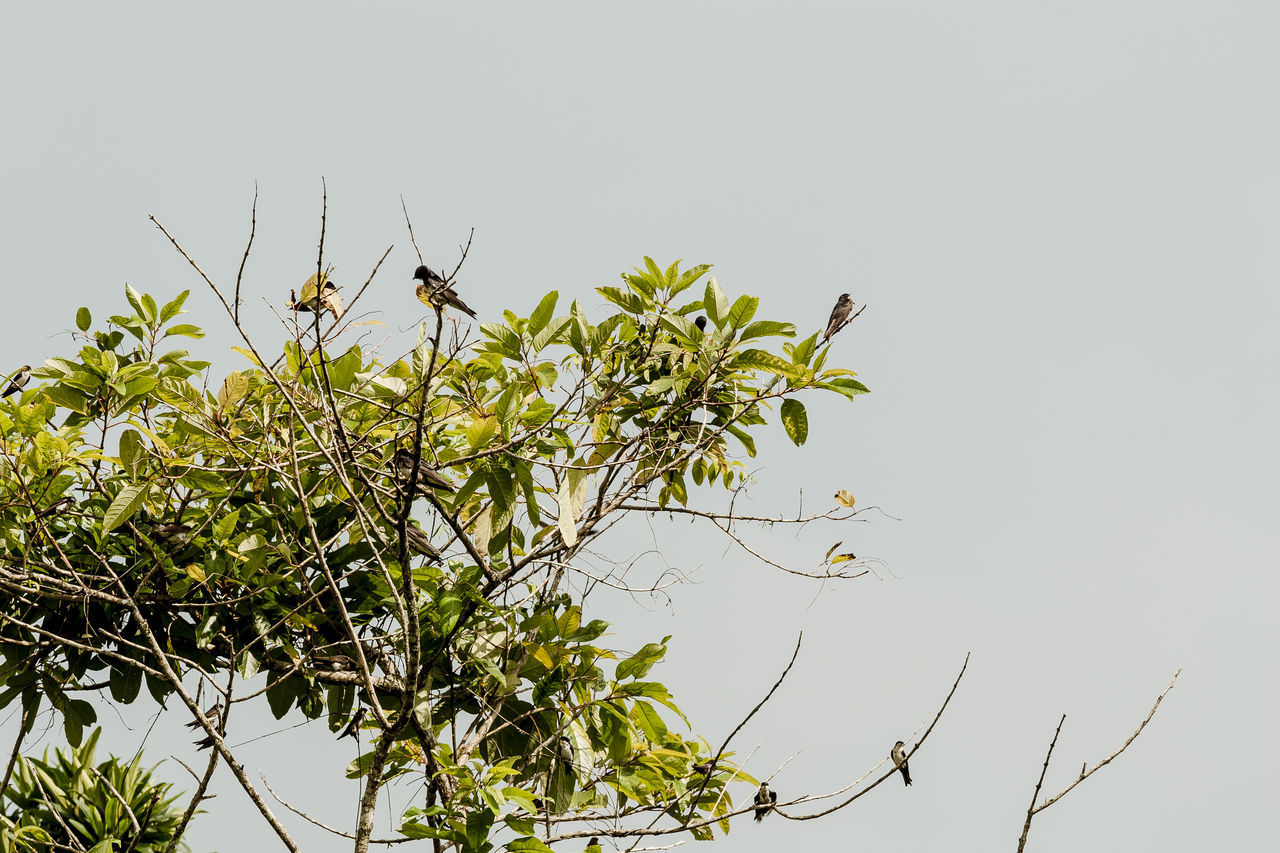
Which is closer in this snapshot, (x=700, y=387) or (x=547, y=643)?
(x=547, y=643)

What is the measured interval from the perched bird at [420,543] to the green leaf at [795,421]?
1.17m

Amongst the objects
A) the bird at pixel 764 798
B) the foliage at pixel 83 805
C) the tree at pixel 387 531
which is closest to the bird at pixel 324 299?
the tree at pixel 387 531

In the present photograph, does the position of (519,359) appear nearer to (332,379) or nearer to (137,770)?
(332,379)

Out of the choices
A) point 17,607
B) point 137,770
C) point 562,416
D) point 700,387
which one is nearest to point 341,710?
point 17,607

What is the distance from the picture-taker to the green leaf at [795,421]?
3246 mm

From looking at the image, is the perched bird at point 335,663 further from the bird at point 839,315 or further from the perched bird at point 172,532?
the bird at point 839,315

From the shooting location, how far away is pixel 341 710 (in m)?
3.31

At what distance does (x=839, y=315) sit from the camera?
326 cm

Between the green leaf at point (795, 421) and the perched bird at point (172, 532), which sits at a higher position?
the green leaf at point (795, 421)

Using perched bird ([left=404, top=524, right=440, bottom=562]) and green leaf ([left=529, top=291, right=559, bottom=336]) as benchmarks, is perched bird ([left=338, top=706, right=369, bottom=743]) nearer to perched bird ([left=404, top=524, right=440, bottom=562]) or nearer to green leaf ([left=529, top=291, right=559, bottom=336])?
perched bird ([left=404, top=524, right=440, bottom=562])

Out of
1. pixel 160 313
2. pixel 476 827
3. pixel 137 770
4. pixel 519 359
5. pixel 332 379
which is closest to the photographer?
pixel 476 827

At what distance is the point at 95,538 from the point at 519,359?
1.35 metres

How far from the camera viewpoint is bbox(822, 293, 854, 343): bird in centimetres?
317

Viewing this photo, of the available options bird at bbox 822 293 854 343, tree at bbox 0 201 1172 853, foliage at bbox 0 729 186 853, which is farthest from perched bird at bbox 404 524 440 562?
foliage at bbox 0 729 186 853
